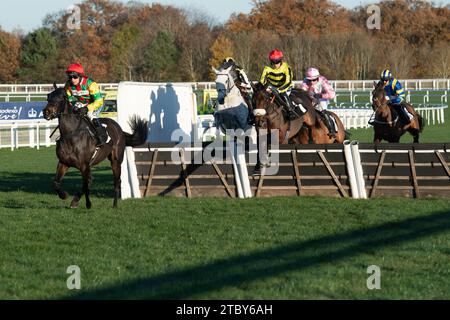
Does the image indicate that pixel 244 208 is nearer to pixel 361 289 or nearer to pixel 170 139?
pixel 170 139

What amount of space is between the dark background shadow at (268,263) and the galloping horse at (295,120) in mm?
3698

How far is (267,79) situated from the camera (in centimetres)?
1491

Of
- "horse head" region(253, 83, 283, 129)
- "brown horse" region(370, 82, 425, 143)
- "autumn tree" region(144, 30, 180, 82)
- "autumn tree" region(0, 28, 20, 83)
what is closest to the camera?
"horse head" region(253, 83, 283, 129)

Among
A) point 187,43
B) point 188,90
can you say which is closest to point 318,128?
point 188,90

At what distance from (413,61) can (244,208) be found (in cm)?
4966

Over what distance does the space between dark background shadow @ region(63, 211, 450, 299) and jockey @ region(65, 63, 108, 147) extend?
4520 mm

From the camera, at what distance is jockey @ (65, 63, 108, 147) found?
12.9m

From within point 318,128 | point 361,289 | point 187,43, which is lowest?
point 361,289

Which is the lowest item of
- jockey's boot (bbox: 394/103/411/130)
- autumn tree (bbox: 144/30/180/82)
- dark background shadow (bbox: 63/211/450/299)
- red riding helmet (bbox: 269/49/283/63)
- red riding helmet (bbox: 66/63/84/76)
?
dark background shadow (bbox: 63/211/450/299)

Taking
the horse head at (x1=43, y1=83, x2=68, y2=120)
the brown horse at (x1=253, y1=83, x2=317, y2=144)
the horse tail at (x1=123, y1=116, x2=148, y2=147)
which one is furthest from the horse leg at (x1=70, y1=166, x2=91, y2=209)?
the brown horse at (x1=253, y1=83, x2=317, y2=144)

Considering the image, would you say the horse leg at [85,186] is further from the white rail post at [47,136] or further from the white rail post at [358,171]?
the white rail post at [47,136]

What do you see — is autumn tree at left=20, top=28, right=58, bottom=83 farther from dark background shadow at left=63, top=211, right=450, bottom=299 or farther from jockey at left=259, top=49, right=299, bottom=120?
dark background shadow at left=63, top=211, right=450, bottom=299

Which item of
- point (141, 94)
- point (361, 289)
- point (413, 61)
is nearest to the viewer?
point (361, 289)

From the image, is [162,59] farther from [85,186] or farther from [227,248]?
[227,248]
